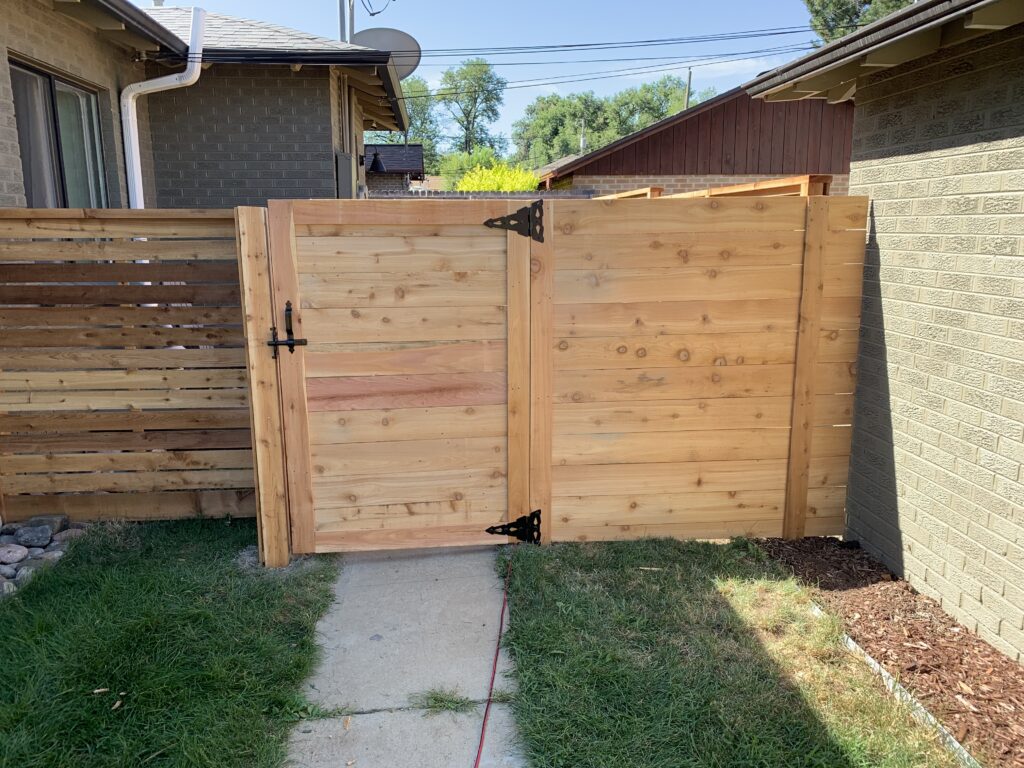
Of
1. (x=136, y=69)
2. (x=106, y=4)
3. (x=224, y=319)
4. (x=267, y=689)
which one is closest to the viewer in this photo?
(x=267, y=689)

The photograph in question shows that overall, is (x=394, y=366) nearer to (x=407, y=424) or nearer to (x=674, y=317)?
(x=407, y=424)

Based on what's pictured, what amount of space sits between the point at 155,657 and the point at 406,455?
152 centimetres

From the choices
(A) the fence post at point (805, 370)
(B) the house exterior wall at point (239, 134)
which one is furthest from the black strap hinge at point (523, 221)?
(B) the house exterior wall at point (239, 134)

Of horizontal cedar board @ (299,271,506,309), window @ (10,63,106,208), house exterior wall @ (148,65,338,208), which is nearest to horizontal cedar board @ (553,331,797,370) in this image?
horizontal cedar board @ (299,271,506,309)

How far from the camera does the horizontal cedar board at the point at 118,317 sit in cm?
430

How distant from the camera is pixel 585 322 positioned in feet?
13.2

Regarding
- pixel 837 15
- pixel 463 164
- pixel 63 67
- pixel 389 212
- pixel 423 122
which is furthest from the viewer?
pixel 423 122

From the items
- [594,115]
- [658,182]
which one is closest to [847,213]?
[658,182]

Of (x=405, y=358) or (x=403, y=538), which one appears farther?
(x=403, y=538)

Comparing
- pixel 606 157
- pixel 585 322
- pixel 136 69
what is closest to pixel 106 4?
pixel 136 69

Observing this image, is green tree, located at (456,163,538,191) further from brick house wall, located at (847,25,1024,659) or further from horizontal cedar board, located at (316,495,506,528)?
horizontal cedar board, located at (316,495,506,528)

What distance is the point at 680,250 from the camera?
3975 mm

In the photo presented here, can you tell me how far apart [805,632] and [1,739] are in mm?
3116

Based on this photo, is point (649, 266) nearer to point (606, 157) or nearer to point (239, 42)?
point (239, 42)
